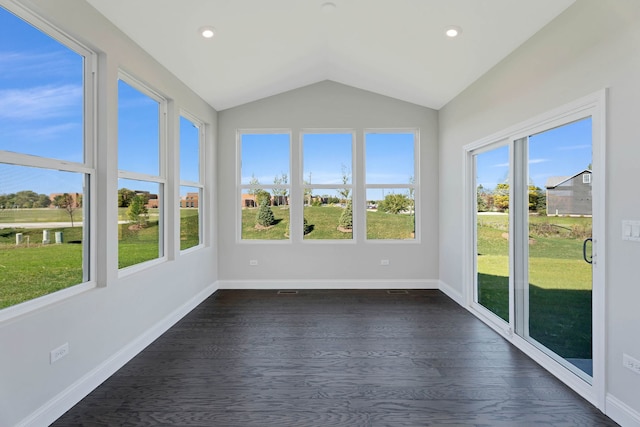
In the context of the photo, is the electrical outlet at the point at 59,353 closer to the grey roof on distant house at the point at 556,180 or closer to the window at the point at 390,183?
the grey roof on distant house at the point at 556,180

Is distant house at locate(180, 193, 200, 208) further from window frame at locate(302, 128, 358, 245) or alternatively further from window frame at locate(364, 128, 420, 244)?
window frame at locate(364, 128, 420, 244)

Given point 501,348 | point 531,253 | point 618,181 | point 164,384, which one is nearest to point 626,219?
point 618,181

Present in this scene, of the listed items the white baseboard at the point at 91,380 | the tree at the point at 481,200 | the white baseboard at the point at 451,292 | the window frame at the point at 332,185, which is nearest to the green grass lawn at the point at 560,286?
the tree at the point at 481,200

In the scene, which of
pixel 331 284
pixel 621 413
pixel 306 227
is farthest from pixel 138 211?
pixel 621 413

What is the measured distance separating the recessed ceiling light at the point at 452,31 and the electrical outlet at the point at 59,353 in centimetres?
394

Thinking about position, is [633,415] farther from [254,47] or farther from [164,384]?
[254,47]

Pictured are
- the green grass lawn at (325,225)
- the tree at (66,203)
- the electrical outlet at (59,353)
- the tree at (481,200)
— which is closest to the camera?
the electrical outlet at (59,353)

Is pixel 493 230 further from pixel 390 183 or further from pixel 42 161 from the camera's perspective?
pixel 42 161

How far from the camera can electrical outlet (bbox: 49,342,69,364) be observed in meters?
2.13

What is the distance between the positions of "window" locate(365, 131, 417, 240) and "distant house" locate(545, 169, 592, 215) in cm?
262

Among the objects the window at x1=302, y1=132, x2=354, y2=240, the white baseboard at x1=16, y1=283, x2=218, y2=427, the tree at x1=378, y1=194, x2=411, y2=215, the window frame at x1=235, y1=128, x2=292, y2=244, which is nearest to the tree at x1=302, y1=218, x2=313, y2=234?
the window at x1=302, y1=132, x2=354, y2=240

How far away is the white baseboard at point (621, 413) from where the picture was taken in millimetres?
1981

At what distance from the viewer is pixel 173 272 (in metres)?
3.86

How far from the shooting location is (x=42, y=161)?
221cm
